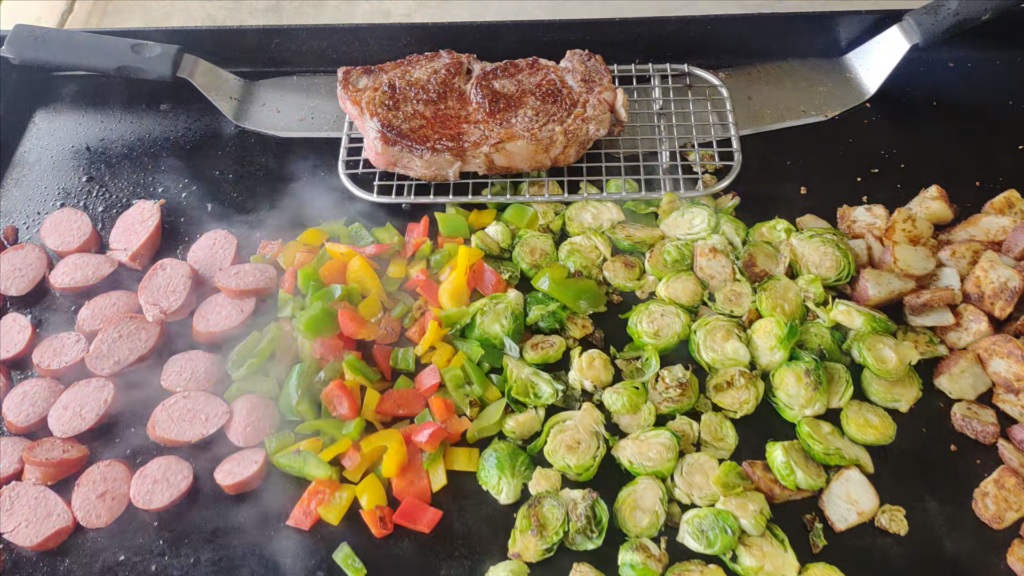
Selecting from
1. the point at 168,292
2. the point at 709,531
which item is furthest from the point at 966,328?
the point at 168,292

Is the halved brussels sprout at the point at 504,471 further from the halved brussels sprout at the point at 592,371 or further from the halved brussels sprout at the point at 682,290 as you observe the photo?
the halved brussels sprout at the point at 682,290

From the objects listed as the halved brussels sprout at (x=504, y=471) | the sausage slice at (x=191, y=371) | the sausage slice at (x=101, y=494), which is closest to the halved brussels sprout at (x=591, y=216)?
the halved brussels sprout at (x=504, y=471)

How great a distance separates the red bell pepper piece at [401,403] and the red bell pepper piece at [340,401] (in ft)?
0.38

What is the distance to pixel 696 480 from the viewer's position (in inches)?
104

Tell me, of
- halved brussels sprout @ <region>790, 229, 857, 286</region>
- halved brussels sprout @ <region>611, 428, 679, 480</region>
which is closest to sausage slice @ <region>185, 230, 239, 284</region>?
halved brussels sprout @ <region>611, 428, 679, 480</region>

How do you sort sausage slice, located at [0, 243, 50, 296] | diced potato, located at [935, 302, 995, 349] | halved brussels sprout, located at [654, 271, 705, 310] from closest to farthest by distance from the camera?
1. diced potato, located at [935, 302, 995, 349]
2. halved brussels sprout, located at [654, 271, 705, 310]
3. sausage slice, located at [0, 243, 50, 296]

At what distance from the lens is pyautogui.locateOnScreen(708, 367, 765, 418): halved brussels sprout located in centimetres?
280

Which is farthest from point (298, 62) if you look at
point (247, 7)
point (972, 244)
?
point (972, 244)

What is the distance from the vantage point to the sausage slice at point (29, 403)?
298 cm

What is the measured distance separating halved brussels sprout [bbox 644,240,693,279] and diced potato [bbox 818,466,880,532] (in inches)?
45.3

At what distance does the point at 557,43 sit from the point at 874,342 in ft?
8.08

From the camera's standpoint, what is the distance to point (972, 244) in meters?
3.10

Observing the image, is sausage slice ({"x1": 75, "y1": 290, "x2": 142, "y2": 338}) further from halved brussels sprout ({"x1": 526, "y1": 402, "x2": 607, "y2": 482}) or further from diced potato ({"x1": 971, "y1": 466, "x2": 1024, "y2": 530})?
diced potato ({"x1": 971, "y1": 466, "x2": 1024, "y2": 530})

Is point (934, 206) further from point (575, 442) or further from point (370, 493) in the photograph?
point (370, 493)
